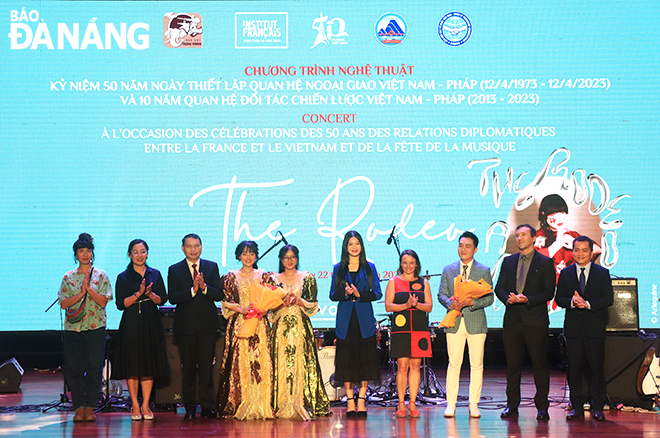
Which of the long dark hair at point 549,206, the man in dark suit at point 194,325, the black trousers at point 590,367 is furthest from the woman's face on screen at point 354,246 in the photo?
the long dark hair at point 549,206

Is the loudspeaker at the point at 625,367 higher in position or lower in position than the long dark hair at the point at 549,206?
lower

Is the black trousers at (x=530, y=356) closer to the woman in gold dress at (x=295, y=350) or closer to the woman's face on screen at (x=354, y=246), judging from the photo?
the woman's face on screen at (x=354, y=246)

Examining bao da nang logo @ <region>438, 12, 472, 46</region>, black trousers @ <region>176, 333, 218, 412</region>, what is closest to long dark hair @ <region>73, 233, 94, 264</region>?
black trousers @ <region>176, 333, 218, 412</region>

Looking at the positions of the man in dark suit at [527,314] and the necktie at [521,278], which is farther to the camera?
the necktie at [521,278]

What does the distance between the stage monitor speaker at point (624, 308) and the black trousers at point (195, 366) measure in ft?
10.9

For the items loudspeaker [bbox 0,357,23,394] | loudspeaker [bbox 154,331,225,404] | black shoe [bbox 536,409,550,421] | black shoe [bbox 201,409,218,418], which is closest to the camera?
black shoe [bbox 536,409,550,421]

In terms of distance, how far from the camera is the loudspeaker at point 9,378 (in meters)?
6.85

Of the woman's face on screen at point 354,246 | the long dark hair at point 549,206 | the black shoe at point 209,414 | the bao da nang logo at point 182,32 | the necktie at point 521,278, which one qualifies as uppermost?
the bao da nang logo at point 182,32

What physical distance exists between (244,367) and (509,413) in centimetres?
207

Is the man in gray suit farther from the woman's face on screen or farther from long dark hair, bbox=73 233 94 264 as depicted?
long dark hair, bbox=73 233 94 264

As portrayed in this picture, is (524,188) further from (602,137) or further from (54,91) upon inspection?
(54,91)

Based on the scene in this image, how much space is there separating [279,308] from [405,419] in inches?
50.9

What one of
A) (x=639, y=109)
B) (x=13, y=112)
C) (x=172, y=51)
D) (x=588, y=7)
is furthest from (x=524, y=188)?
(x=13, y=112)

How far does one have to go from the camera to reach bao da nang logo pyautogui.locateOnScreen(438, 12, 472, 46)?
23.8 feet
